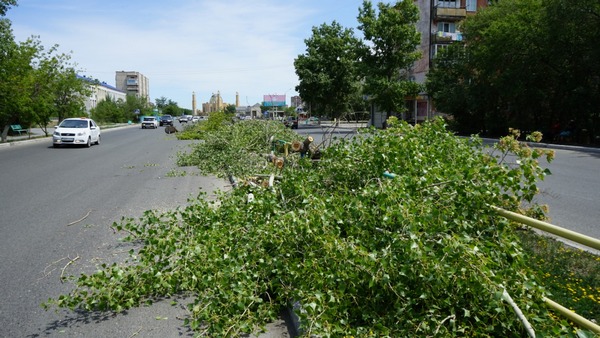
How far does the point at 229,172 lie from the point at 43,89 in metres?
23.2

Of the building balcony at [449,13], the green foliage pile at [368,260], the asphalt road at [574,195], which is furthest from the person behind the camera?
the building balcony at [449,13]

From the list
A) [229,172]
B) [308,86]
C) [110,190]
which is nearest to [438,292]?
[110,190]

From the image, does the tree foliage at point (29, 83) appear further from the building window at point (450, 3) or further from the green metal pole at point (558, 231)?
the building window at point (450, 3)

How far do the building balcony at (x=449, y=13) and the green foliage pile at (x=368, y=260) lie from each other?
48378 mm

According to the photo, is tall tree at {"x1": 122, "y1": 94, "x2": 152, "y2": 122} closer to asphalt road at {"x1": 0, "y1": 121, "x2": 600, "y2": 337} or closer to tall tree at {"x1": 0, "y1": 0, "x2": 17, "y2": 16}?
tall tree at {"x1": 0, "y1": 0, "x2": 17, "y2": 16}

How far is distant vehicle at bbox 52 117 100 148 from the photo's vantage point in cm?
2564

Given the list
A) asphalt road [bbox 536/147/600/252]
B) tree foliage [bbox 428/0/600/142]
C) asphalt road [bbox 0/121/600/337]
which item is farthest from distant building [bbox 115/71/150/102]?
asphalt road [bbox 536/147/600/252]

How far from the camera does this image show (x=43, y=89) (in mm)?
30891

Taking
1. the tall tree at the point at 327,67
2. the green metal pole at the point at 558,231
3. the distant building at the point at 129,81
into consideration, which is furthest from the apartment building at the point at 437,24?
the distant building at the point at 129,81

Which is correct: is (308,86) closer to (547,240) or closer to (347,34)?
(347,34)

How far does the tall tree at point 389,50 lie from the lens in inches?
1623

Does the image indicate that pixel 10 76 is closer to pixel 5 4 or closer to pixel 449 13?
pixel 5 4

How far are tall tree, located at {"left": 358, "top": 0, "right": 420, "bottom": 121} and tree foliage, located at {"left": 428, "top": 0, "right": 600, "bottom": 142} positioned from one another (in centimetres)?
616

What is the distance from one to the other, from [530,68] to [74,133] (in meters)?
25.6
